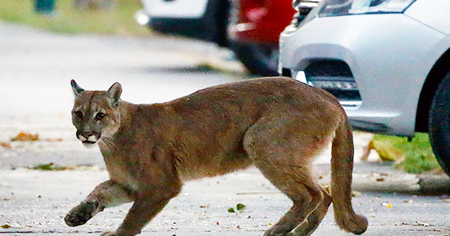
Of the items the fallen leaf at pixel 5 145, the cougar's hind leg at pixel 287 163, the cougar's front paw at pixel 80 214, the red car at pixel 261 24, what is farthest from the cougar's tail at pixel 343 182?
the red car at pixel 261 24

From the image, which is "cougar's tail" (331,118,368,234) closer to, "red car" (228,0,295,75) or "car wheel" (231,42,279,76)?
"red car" (228,0,295,75)

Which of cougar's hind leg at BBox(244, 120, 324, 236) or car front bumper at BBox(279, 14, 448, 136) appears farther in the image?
car front bumper at BBox(279, 14, 448, 136)

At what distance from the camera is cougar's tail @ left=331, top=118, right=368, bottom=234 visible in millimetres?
5523

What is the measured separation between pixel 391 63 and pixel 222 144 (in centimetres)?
182

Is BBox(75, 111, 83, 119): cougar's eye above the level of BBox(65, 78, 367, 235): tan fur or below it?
above

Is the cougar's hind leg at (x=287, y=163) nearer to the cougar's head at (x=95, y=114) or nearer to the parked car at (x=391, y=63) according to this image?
the cougar's head at (x=95, y=114)

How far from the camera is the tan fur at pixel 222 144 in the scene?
17.9 feet

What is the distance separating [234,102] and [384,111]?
1748 mm

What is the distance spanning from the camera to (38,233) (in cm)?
576

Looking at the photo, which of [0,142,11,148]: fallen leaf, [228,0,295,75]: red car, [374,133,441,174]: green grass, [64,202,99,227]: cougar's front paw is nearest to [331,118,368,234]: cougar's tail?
[64,202,99,227]: cougar's front paw

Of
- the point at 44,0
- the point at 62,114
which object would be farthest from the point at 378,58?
the point at 44,0

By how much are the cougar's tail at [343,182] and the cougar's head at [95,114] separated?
1205 mm

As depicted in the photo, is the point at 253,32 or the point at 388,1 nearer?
the point at 388,1

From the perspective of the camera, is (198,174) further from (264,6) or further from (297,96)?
(264,6)
